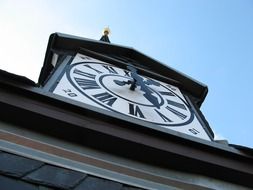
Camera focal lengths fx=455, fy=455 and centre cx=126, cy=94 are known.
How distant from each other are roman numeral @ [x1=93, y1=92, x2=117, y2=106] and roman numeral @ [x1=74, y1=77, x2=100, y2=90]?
136 millimetres

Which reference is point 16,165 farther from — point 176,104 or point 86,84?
point 176,104

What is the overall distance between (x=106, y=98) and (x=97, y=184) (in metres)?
1.99

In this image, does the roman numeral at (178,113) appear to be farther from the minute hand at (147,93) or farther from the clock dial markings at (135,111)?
the clock dial markings at (135,111)

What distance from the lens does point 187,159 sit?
8.47ft

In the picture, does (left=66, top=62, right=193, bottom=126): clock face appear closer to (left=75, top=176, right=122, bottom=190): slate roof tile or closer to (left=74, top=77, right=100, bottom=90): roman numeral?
(left=74, top=77, right=100, bottom=90): roman numeral

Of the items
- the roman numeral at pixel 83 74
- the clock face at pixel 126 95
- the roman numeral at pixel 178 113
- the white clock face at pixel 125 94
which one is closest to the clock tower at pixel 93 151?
the white clock face at pixel 125 94

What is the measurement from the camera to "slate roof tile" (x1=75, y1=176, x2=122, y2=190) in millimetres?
2164

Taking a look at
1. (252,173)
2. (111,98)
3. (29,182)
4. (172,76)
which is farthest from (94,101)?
(172,76)

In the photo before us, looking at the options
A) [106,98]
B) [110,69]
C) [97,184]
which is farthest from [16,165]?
[110,69]

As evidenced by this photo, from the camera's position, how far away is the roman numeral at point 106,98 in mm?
4023

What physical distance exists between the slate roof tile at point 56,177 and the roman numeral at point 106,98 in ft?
5.87

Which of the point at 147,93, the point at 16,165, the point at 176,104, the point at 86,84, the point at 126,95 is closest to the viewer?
the point at 16,165

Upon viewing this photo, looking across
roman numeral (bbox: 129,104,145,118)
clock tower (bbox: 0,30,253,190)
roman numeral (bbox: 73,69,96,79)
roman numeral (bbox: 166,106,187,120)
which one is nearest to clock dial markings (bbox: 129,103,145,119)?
roman numeral (bbox: 129,104,145,118)

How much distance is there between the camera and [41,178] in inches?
82.6
